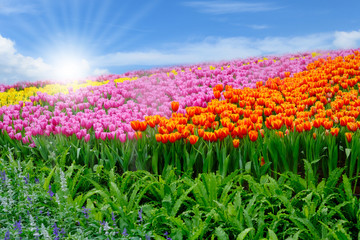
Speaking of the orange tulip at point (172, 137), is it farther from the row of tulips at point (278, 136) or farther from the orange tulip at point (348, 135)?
the orange tulip at point (348, 135)

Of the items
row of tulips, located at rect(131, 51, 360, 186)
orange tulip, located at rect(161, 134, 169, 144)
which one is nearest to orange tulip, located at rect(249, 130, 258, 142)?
row of tulips, located at rect(131, 51, 360, 186)

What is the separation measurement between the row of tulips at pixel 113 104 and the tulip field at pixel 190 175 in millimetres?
51

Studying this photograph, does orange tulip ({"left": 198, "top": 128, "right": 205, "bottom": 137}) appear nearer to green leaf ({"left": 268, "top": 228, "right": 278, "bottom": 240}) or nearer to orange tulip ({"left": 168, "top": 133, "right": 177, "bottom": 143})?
orange tulip ({"left": 168, "top": 133, "right": 177, "bottom": 143})

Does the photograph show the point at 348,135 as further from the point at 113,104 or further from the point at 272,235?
the point at 113,104

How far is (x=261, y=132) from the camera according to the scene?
223 inches

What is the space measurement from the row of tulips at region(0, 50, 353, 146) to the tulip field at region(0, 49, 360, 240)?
51 mm

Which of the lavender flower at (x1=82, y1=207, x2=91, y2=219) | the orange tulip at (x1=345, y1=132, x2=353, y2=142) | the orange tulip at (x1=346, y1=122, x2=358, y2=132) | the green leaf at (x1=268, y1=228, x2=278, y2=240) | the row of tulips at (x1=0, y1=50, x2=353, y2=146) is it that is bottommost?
the green leaf at (x1=268, y1=228, x2=278, y2=240)

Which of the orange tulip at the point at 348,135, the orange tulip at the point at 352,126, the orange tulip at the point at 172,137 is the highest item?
the orange tulip at the point at 172,137

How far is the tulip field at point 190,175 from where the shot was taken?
3857mm

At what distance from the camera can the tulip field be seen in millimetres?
3857

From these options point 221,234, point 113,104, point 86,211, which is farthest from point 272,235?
point 113,104

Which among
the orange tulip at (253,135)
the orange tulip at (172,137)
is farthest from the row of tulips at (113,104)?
the orange tulip at (253,135)

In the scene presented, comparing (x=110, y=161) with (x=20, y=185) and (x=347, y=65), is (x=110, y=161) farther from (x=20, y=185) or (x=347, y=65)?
(x=347, y=65)

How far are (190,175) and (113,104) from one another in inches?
174
